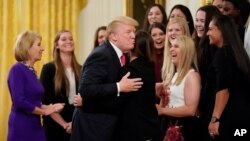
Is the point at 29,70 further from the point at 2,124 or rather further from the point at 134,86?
the point at 2,124

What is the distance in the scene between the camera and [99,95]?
334cm

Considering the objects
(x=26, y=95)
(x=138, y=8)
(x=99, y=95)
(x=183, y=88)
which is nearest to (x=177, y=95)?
(x=183, y=88)

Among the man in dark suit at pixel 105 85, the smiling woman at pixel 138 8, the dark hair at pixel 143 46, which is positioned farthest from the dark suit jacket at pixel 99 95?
the smiling woman at pixel 138 8

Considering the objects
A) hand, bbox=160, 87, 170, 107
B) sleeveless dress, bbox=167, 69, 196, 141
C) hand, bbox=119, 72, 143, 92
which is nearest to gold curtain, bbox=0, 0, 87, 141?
hand, bbox=160, 87, 170, 107

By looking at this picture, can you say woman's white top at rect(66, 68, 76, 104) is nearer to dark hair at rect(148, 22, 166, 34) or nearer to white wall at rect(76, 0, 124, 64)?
dark hair at rect(148, 22, 166, 34)

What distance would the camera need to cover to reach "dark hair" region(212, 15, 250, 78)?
369 centimetres

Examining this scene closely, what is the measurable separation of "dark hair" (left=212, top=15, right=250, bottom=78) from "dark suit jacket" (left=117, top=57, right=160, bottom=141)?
693mm

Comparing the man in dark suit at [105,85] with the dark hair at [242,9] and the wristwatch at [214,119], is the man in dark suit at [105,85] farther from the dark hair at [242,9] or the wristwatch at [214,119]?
the dark hair at [242,9]

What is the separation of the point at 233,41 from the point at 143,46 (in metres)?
0.69

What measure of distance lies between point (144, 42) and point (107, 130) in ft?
2.40

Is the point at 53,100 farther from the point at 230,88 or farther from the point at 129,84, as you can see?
the point at 230,88

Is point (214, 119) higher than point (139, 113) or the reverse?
the reverse

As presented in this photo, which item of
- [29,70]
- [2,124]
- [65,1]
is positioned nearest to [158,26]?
[29,70]

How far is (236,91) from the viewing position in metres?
3.72
